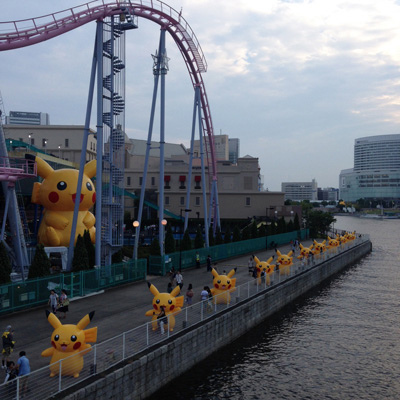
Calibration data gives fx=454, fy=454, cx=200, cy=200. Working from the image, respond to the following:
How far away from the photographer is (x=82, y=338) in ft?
47.7

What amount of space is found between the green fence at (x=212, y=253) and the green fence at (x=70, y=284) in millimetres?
2297

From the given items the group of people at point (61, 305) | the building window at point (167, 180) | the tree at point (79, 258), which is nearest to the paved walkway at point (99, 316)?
the group of people at point (61, 305)

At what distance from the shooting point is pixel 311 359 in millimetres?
21062

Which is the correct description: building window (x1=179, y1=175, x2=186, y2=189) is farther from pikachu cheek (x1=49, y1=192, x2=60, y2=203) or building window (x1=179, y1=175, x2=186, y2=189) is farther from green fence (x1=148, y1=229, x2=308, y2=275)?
pikachu cheek (x1=49, y1=192, x2=60, y2=203)

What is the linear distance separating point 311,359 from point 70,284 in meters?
12.9

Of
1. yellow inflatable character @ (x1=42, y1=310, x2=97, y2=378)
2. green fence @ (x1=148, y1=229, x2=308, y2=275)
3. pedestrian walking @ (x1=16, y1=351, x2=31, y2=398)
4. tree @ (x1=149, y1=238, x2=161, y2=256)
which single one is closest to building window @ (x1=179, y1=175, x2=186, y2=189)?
green fence @ (x1=148, y1=229, x2=308, y2=275)

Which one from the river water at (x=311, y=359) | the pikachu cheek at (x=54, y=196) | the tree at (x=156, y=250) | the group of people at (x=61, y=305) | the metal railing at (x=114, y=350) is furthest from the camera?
the pikachu cheek at (x=54, y=196)

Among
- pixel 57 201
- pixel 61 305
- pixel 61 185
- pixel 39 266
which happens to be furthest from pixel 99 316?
pixel 61 185

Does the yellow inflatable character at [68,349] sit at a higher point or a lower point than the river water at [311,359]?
higher

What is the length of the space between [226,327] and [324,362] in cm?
474

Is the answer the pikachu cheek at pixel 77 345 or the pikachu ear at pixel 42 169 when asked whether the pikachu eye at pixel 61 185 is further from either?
the pikachu cheek at pixel 77 345

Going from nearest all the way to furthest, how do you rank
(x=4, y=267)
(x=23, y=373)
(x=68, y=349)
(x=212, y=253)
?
(x=23, y=373), (x=68, y=349), (x=4, y=267), (x=212, y=253)

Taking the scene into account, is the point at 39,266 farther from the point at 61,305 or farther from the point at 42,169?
the point at 42,169

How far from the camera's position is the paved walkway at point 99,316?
17.2 m
